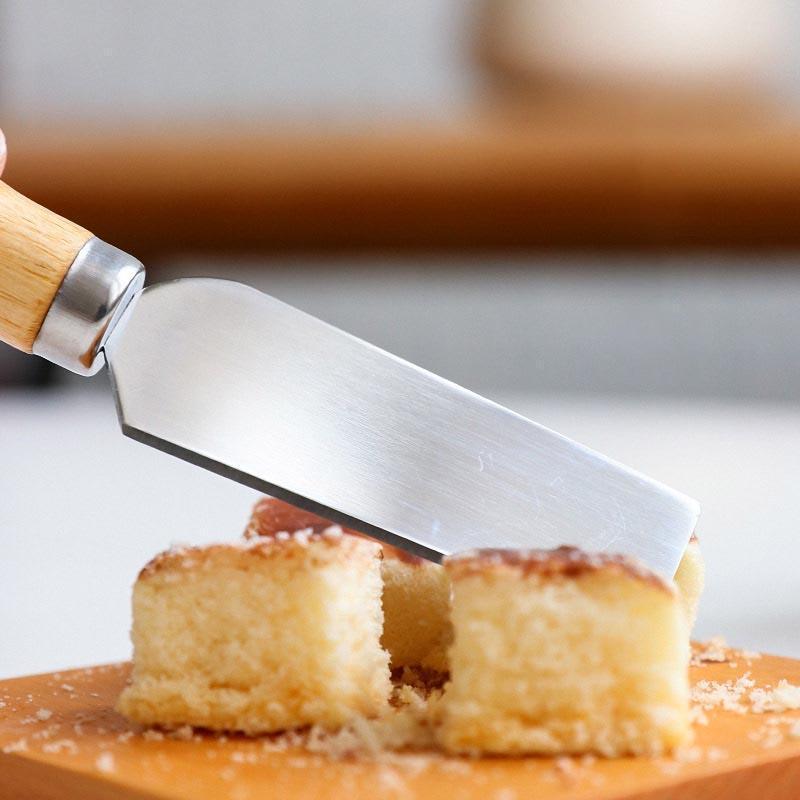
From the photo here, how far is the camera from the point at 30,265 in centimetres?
77

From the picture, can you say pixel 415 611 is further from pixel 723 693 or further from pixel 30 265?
pixel 30 265

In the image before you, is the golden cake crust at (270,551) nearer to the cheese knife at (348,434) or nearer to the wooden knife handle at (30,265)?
the cheese knife at (348,434)

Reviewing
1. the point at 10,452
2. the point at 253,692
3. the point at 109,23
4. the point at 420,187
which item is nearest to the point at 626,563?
the point at 253,692

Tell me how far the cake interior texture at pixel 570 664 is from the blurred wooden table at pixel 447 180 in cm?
216

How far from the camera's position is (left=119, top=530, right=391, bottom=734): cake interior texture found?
0.73 metres

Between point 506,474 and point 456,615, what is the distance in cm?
16

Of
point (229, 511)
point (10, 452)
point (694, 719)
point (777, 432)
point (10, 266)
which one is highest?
point (10, 266)

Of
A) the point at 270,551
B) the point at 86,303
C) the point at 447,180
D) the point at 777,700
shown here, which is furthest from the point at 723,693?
the point at 447,180

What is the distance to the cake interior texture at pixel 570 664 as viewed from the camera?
66 centimetres

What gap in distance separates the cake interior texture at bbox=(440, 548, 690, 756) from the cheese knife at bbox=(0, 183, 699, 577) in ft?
0.46

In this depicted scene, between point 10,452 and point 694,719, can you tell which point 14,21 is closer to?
point 10,452

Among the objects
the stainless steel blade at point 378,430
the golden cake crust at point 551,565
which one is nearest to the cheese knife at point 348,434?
the stainless steel blade at point 378,430

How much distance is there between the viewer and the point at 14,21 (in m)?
4.09

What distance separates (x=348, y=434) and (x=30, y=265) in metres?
0.21
